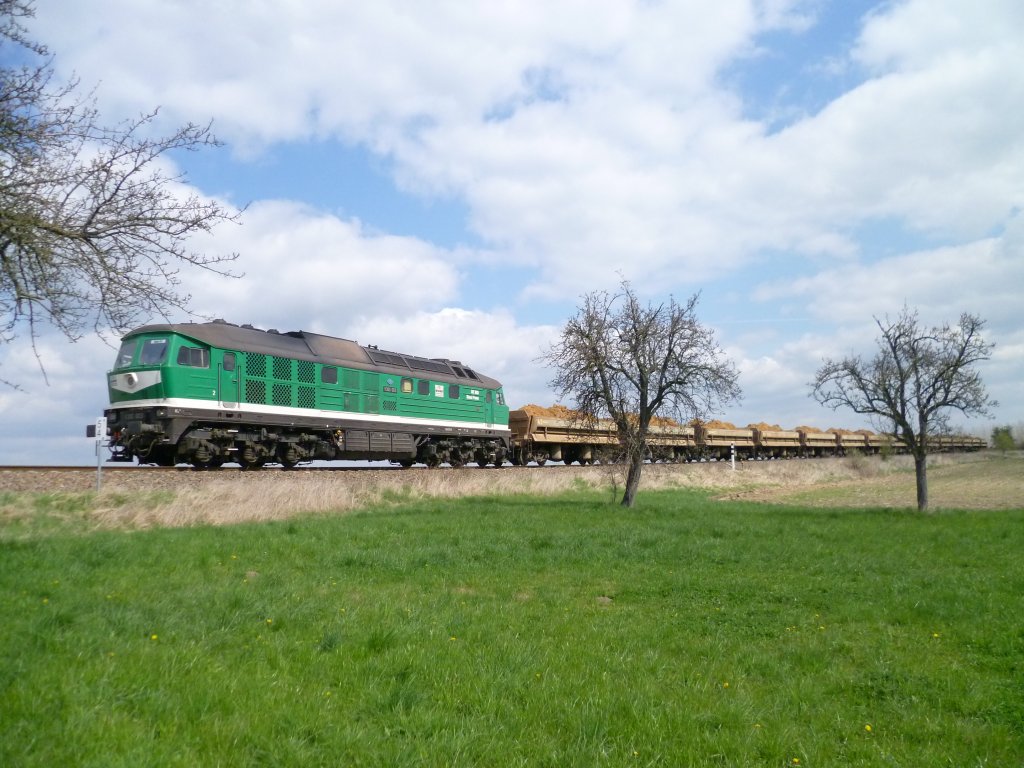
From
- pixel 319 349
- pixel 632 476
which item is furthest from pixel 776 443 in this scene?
pixel 319 349

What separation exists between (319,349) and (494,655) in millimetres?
17665

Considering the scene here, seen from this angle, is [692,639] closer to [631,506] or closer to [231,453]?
[631,506]

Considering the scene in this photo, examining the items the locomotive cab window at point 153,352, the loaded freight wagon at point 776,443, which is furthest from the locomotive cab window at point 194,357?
the loaded freight wagon at point 776,443

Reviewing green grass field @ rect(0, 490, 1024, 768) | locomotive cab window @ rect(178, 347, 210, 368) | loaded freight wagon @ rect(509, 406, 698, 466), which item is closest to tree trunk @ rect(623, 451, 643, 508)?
green grass field @ rect(0, 490, 1024, 768)

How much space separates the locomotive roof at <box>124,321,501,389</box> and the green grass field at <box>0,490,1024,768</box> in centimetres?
780

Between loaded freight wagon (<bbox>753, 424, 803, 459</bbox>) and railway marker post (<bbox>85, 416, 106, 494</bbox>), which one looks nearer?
railway marker post (<bbox>85, 416, 106, 494</bbox>)

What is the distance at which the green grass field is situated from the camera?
4484mm

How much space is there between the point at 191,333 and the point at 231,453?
3.76 meters

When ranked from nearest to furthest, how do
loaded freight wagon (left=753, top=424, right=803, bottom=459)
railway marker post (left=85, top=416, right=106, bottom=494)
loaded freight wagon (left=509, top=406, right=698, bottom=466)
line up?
railway marker post (left=85, top=416, right=106, bottom=494) < loaded freight wagon (left=509, top=406, right=698, bottom=466) < loaded freight wagon (left=753, top=424, right=803, bottom=459)

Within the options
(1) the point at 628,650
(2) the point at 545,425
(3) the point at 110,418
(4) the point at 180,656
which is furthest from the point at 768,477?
(4) the point at 180,656

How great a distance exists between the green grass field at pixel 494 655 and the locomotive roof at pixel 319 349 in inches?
307

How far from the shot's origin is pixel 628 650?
6672mm

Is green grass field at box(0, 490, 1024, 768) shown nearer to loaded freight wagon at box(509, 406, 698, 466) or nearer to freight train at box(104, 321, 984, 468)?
freight train at box(104, 321, 984, 468)

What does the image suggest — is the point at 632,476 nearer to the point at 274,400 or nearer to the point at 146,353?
the point at 274,400
